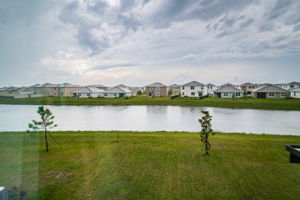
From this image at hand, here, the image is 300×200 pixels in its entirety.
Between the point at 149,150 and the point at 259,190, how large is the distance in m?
3.72

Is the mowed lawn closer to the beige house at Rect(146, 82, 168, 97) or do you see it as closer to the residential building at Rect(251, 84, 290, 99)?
the residential building at Rect(251, 84, 290, 99)

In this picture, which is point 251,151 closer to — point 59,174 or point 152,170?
point 152,170

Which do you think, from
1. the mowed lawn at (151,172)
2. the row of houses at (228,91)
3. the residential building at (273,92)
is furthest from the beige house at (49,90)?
the residential building at (273,92)

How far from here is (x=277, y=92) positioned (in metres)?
35.5

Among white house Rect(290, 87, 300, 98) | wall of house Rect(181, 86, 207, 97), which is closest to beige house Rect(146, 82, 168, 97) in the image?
wall of house Rect(181, 86, 207, 97)

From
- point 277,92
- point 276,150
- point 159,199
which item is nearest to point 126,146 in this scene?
point 159,199

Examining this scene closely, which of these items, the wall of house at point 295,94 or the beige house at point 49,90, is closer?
the wall of house at point 295,94

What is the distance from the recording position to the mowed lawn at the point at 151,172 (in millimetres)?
3869

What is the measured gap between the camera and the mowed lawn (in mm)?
3869

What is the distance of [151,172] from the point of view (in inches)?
190

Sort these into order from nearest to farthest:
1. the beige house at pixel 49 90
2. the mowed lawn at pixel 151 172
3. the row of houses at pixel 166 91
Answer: the mowed lawn at pixel 151 172 < the row of houses at pixel 166 91 < the beige house at pixel 49 90

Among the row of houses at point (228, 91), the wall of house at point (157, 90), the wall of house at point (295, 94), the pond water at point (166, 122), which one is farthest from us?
the wall of house at point (157, 90)

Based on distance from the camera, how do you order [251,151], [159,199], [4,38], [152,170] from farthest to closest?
[251,151], [152,170], [4,38], [159,199]

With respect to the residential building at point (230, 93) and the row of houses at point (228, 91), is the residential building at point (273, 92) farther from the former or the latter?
the residential building at point (230, 93)
